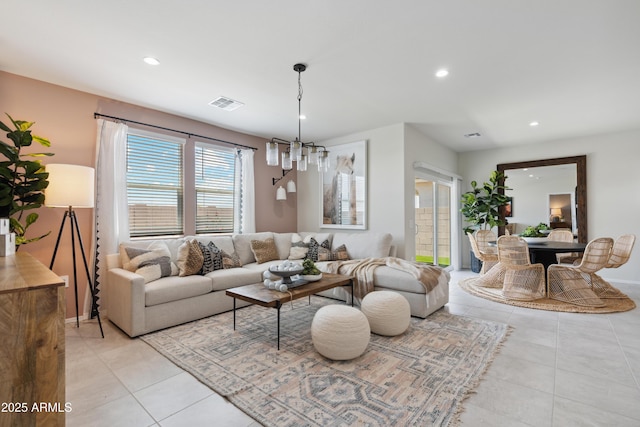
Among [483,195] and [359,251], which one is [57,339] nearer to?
[359,251]

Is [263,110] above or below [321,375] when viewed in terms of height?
above

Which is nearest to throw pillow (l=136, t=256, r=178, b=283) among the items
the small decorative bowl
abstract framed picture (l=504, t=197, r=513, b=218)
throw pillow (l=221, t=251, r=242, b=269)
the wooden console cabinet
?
throw pillow (l=221, t=251, r=242, b=269)

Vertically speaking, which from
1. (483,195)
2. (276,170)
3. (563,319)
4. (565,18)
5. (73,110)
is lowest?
(563,319)

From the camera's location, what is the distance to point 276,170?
564cm

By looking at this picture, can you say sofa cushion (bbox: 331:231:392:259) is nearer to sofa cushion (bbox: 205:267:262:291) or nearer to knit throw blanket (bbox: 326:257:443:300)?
knit throw blanket (bbox: 326:257:443:300)

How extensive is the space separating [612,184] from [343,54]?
5.70 meters

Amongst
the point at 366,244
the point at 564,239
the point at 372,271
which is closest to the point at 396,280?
the point at 372,271

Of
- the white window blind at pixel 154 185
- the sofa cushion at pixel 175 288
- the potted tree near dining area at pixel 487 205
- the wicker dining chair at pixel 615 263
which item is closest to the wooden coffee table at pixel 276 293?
the sofa cushion at pixel 175 288

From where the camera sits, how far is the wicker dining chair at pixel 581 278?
3.73 meters

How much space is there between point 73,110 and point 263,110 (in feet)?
7.08

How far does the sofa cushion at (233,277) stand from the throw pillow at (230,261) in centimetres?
10

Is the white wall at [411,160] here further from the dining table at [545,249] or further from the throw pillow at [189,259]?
the throw pillow at [189,259]

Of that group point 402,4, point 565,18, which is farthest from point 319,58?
point 565,18

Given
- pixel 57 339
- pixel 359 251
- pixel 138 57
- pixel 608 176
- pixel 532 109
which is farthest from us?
pixel 608 176
